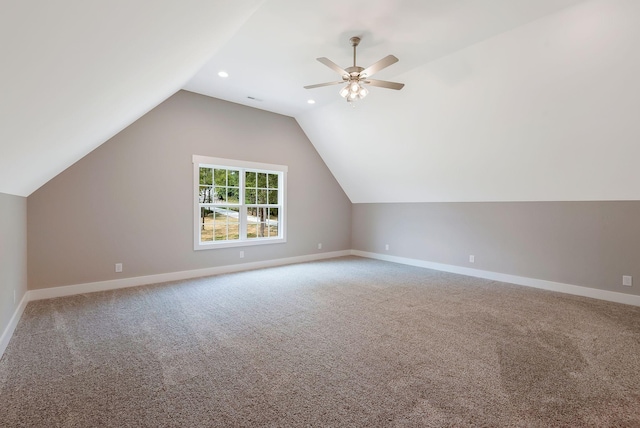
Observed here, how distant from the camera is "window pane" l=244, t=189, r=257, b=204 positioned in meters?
5.91

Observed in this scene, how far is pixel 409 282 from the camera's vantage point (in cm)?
494

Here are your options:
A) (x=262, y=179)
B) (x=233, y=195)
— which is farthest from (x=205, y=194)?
(x=262, y=179)

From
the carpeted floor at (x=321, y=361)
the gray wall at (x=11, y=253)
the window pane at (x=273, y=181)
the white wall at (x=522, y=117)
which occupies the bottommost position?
the carpeted floor at (x=321, y=361)

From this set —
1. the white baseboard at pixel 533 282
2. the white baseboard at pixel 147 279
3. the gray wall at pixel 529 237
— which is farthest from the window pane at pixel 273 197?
the white baseboard at pixel 533 282

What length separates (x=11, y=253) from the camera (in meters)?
2.94

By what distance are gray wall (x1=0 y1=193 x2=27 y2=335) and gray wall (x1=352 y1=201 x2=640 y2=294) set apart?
19.7 ft

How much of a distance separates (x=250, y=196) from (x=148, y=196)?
1820 millimetres

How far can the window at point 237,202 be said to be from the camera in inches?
210

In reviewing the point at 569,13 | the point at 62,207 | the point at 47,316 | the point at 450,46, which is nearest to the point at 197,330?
the point at 47,316

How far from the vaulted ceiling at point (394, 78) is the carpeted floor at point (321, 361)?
1.50 metres

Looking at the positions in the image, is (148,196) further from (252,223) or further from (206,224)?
(252,223)

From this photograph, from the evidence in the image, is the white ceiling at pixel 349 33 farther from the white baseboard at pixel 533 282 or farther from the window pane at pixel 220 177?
the white baseboard at pixel 533 282

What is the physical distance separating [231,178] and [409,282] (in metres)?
3.71

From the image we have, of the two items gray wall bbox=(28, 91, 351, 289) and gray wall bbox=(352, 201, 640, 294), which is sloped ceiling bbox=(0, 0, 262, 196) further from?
gray wall bbox=(352, 201, 640, 294)
